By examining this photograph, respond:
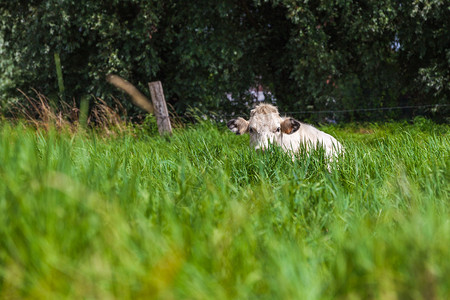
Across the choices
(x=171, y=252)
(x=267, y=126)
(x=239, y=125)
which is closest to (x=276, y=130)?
(x=267, y=126)

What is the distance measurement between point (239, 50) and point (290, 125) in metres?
6.95

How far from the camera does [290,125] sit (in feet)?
17.0

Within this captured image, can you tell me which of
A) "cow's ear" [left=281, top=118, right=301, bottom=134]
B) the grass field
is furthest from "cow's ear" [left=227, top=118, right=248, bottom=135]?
the grass field

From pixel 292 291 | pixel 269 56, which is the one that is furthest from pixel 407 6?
pixel 292 291

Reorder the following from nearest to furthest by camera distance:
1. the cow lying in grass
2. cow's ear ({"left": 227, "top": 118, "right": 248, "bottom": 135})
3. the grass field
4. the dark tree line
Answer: the grass field → the cow lying in grass → cow's ear ({"left": 227, "top": 118, "right": 248, "bottom": 135}) → the dark tree line

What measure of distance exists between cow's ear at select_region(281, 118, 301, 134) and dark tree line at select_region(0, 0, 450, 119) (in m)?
6.49

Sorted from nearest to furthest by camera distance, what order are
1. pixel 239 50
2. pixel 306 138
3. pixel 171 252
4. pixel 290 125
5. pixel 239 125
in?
pixel 171 252 → pixel 290 125 → pixel 306 138 → pixel 239 125 → pixel 239 50

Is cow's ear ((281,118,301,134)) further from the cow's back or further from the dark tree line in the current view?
the dark tree line

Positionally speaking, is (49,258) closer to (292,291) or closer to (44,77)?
(292,291)

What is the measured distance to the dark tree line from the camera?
11.2m

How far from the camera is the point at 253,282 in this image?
66.4 inches

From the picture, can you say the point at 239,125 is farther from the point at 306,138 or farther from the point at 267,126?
the point at 306,138

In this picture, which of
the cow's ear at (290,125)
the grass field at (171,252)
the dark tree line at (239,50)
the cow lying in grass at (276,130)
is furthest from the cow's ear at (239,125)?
the dark tree line at (239,50)

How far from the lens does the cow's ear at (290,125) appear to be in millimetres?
5141
